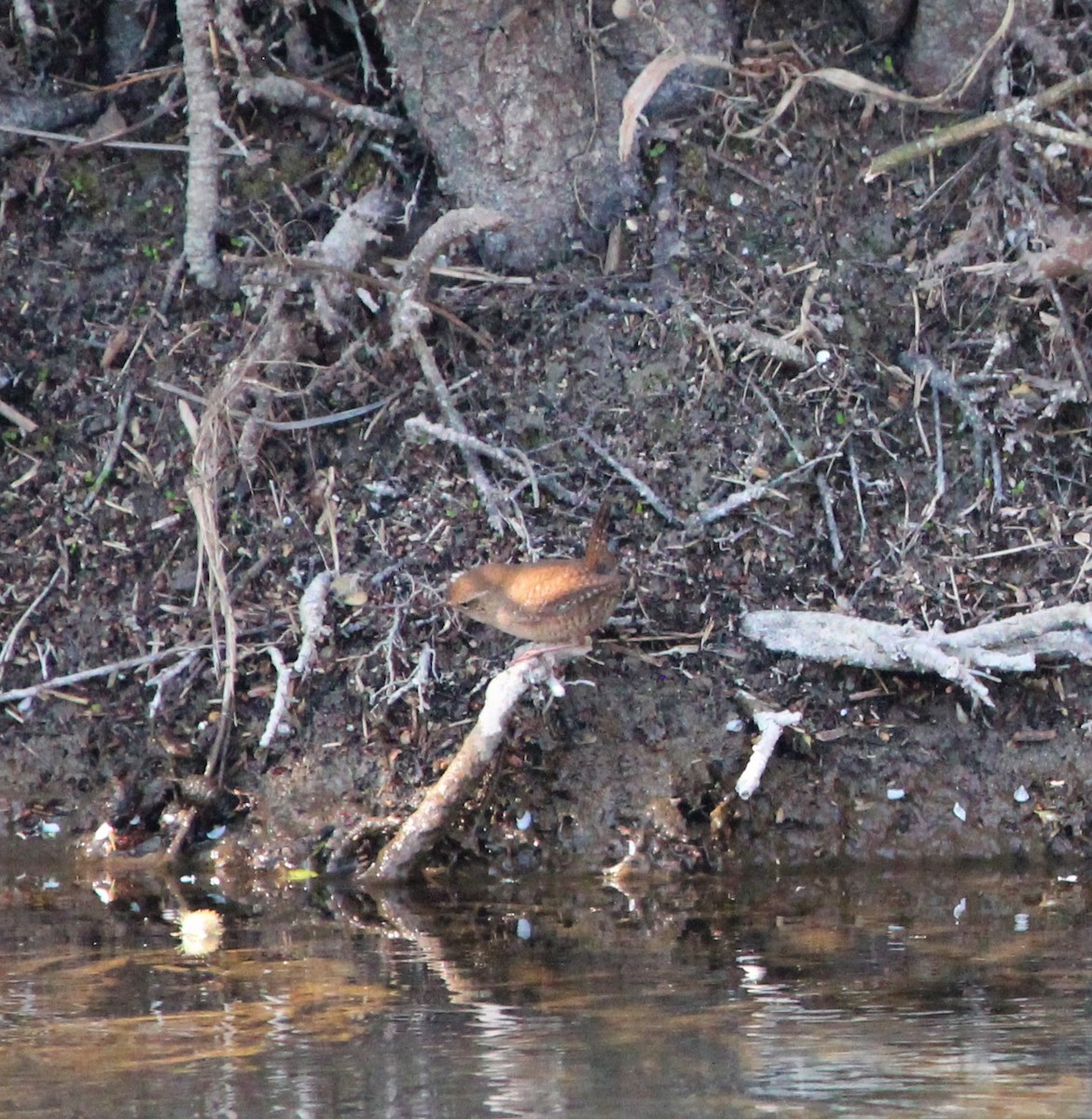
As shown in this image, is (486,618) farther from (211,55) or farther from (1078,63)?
(1078,63)

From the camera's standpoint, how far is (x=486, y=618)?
17.2 feet

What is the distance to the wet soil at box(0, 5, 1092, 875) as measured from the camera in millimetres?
5477

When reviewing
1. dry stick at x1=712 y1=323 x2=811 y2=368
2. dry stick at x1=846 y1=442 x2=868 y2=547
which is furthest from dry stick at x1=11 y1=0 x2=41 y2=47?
dry stick at x1=846 y1=442 x2=868 y2=547

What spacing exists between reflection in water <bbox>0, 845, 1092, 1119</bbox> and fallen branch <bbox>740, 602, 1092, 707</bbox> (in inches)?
25.0

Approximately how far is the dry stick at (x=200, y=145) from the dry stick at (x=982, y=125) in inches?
87.7

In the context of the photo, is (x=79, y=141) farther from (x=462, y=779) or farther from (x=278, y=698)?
(x=462, y=779)

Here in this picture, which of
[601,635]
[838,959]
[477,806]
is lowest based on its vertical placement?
[838,959]

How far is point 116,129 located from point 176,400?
108cm

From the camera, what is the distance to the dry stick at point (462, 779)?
5145mm

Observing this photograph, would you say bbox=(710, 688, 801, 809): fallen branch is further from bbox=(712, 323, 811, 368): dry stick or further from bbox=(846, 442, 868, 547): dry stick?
bbox=(712, 323, 811, 368): dry stick

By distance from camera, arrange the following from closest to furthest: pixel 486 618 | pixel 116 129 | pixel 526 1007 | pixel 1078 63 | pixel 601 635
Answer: pixel 526 1007
pixel 486 618
pixel 601 635
pixel 1078 63
pixel 116 129

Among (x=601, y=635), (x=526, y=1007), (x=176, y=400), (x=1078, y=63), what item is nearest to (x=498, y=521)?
(x=601, y=635)

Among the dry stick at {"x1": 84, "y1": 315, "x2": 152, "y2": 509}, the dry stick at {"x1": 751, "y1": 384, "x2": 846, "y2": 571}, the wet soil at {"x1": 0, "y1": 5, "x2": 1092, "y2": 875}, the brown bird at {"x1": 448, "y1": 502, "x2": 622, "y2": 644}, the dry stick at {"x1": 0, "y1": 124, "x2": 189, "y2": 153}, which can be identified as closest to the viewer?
the brown bird at {"x1": 448, "y1": 502, "x2": 622, "y2": 644}

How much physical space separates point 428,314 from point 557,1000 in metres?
2.46
